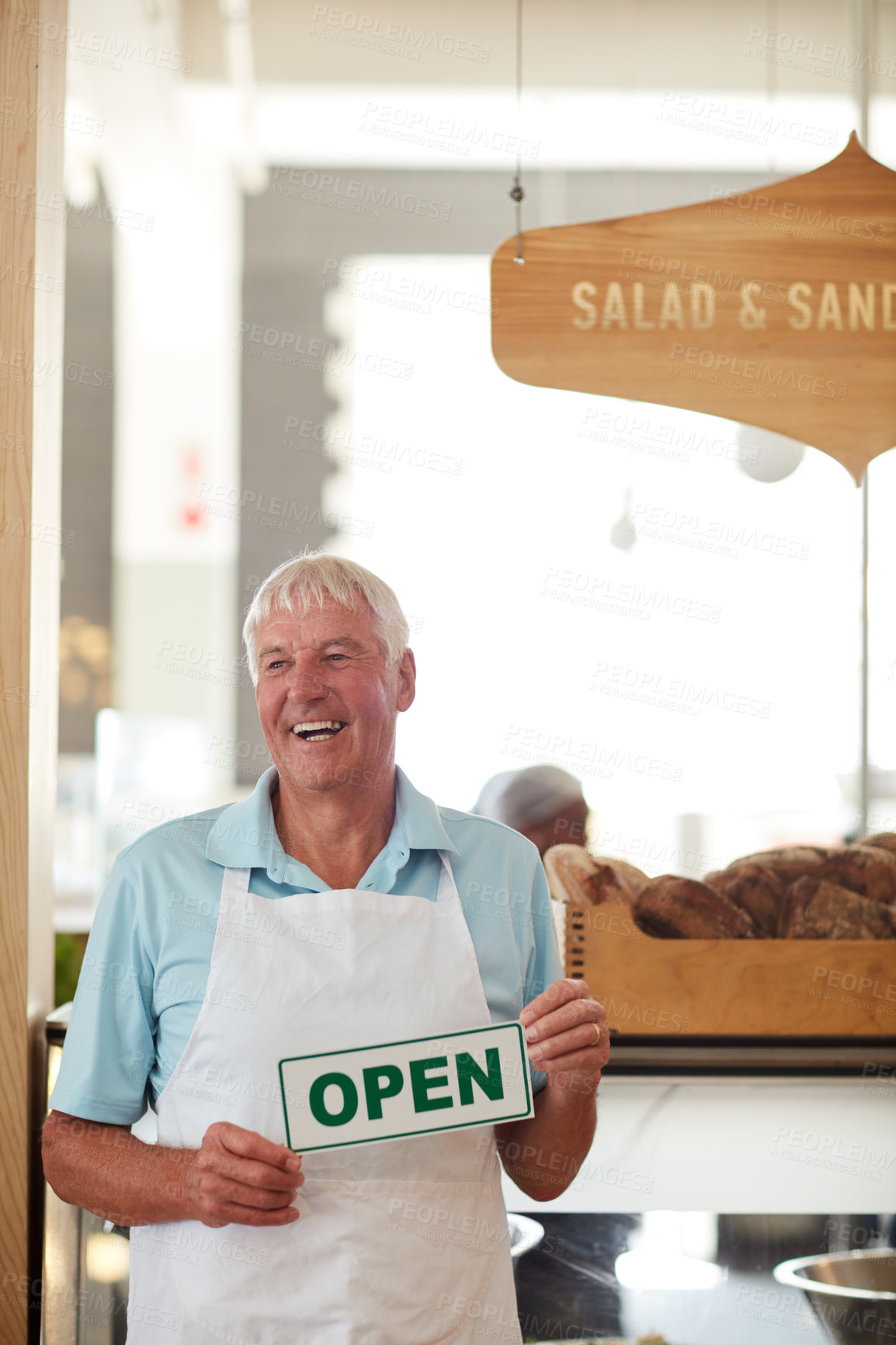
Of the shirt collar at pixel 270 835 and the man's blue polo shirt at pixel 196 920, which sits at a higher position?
the shirt collar at pixel 270 835

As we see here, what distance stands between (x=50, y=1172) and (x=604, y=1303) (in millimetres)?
735

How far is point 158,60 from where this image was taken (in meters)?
5.21

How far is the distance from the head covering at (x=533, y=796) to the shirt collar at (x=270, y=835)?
72 centimetres

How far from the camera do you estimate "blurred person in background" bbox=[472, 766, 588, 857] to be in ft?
6.59

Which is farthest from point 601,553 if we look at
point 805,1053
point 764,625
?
point 805,1053

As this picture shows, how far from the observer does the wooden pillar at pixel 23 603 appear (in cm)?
146

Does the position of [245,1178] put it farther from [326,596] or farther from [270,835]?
[326,596]

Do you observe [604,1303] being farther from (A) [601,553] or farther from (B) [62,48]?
(A) [601,553]

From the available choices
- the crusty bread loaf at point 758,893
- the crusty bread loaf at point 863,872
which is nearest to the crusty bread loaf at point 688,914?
the crusty bread loaf at point 758,893

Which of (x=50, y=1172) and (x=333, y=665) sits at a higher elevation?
(x=333, y=665)

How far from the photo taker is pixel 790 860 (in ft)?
5.69

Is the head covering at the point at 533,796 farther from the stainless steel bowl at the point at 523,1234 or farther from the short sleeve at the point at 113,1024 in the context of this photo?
the short sleeve at the point at 113,1024

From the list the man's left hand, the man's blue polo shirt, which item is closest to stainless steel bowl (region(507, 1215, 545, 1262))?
the man's blue polo shirt

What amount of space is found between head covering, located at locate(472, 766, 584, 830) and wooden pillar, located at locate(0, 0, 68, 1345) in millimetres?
833
